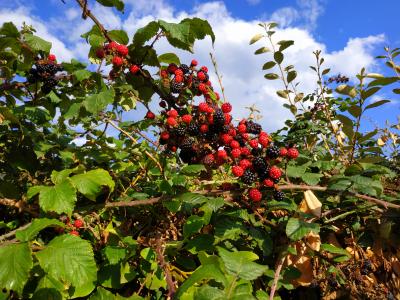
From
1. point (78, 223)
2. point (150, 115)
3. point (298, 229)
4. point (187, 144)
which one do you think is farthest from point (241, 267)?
point (150, 115)

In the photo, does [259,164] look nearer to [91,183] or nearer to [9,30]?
[91,183]

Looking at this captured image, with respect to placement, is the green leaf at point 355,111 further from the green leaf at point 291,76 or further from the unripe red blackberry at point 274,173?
the green leaf at point 291,76

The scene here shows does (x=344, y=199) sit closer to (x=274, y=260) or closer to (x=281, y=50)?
(x=274, y=260)

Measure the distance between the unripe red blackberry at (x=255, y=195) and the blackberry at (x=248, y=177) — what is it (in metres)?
0.06

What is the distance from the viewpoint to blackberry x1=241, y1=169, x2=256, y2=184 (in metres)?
1.82

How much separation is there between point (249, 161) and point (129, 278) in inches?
32.5

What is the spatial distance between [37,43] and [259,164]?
1339 millimetres

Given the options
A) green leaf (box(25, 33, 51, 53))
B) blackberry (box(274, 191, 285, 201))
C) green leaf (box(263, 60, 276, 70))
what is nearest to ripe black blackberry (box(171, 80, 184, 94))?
green leaf (box(25, 33, 51, 53))

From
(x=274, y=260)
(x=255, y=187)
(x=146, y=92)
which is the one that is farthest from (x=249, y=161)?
(x=146, y=92)

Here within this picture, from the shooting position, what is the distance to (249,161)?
1.89 metres

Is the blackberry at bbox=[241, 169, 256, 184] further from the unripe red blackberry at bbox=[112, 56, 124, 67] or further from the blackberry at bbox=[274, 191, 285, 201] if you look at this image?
the unripe red blackberry at bbox=[112, 56, 124, 67]

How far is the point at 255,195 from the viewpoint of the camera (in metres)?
1.83

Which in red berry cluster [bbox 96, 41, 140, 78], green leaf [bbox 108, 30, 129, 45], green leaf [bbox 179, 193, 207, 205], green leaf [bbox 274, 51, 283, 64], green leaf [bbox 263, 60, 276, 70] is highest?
green leaf [bbox 274, 51, 283, 64]

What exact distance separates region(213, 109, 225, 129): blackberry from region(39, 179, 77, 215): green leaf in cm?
78
